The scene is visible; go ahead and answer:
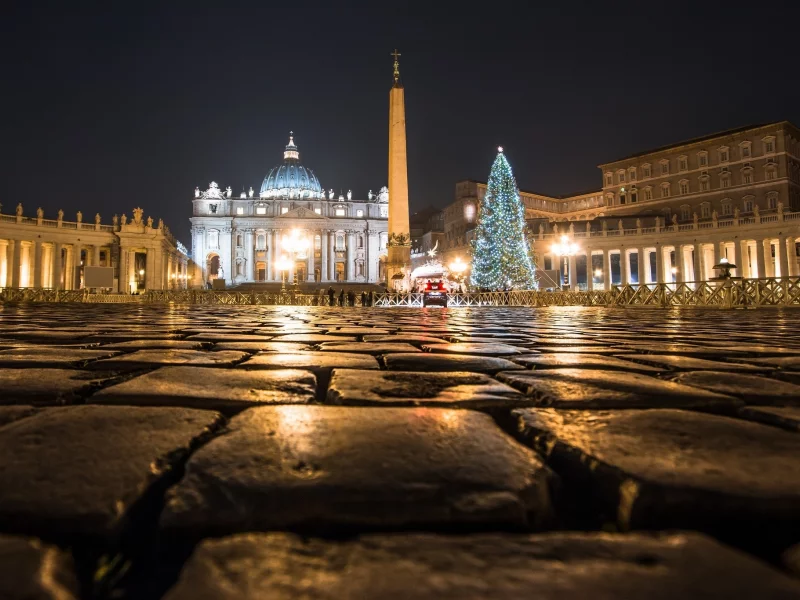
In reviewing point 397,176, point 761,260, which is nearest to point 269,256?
point 397,176

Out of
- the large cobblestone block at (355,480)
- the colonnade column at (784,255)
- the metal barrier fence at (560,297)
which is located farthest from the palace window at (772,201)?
the large cobblestone block at (355,480)

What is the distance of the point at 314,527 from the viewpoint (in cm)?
87

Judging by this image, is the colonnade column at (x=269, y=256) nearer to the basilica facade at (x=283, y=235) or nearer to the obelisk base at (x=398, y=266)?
the basilica facade at (x=283, y=235)

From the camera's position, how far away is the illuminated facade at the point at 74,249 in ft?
147

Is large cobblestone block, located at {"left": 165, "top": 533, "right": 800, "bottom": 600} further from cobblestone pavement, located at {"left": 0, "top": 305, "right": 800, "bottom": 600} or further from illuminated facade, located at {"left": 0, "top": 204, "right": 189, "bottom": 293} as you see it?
illuminated facade, located at {"left": 0, "top": 204, "right": 189, "bottom": 293}

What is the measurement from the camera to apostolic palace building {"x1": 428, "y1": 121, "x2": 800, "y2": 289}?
44.4 m

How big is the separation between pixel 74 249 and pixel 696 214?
6119 cm

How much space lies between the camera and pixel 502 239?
39.9 meters

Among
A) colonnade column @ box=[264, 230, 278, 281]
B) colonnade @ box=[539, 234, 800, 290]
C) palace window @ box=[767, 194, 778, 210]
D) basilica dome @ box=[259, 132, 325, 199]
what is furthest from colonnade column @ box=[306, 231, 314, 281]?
palace window @ box=[767, 194, 778, 210]

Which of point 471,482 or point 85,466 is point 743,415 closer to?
point 471,482

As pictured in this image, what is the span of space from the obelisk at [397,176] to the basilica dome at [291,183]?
6413cm

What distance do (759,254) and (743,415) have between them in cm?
5117

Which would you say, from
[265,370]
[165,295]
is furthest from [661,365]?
[165,295]

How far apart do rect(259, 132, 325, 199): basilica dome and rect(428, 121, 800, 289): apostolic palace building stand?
3950 centimetres
